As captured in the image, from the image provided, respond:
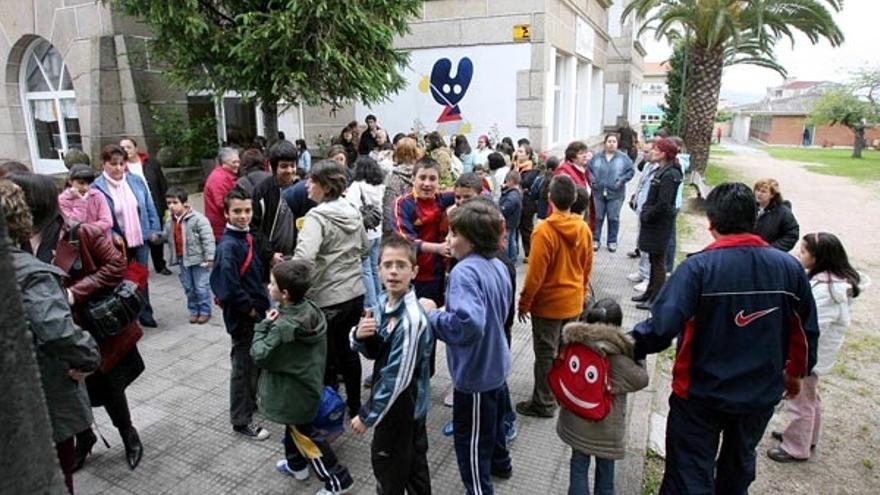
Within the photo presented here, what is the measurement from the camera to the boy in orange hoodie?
3.44 meters

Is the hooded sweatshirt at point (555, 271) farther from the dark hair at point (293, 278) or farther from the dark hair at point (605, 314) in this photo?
the dark hair at point (293, 278)

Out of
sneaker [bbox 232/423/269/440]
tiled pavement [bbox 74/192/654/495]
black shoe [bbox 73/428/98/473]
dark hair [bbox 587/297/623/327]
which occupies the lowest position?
tiled pavement [bbox 74/192/654/495]

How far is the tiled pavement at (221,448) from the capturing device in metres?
3.16

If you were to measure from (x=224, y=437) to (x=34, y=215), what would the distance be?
5.81 feet

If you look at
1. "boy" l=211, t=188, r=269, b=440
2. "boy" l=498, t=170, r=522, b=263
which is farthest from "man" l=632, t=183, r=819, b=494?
"boy" l=498, t=170, r=522, b=263

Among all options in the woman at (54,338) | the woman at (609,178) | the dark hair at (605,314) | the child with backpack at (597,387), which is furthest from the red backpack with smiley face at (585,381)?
the woman at (609,178)

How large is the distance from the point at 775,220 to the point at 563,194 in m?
2.53

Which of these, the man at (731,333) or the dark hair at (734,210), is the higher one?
the dark hair at (734,210)

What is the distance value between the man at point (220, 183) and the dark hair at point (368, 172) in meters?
1.33

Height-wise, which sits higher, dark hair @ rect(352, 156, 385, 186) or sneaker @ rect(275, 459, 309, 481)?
dark hair @ rect(352, 156, 385, 186)

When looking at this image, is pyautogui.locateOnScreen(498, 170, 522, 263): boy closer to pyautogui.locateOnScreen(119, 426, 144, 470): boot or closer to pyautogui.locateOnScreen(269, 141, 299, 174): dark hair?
pyautogui.locateOnScreen(269, 141, 299, 174): dark hair

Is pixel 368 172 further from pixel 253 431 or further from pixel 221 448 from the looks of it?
pixel 221 448

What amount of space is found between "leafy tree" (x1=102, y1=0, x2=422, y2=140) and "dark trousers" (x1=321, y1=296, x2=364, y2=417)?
166 inches

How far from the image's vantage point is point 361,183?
5.12 meters
